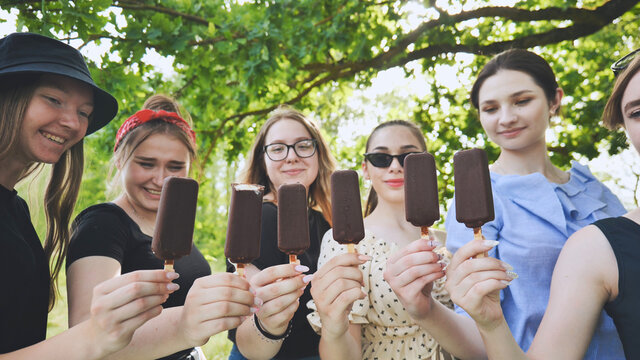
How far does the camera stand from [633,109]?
196cm

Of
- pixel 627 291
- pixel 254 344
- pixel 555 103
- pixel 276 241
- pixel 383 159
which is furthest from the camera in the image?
pixel 383 159

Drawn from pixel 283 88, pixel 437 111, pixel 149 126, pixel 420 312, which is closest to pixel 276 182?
pixel 149 126

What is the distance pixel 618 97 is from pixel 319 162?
7.26 ft

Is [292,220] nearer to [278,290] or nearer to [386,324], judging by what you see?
[278,290]

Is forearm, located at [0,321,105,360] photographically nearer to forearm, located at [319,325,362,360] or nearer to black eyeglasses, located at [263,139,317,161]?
forearm, located at [319,325,362,360]

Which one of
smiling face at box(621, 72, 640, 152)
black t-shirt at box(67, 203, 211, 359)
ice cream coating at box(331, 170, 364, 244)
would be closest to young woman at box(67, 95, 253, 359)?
black t-shirt at box(67, 203, 211, 359)

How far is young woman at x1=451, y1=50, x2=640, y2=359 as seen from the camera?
1.74 metres

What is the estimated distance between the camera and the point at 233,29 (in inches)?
183

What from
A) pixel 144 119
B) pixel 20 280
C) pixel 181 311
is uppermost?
pixel 144 119

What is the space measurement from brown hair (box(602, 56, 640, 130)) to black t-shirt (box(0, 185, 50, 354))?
2.94m

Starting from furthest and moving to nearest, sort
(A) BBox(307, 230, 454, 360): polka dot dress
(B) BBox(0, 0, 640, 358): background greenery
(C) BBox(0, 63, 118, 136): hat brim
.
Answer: (B) BBox(0, 0, 640, 358): background greenery → (A) BBox(307, 230, 454, 360): polka dot dress → (C) BBox(0, 63, 118, 136): hat brim

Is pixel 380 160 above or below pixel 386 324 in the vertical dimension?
above

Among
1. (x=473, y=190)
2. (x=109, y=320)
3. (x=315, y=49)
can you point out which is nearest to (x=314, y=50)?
(x=315, y=49)

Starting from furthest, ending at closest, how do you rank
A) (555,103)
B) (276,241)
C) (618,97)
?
(276,241) → (555,103) → (618,97)
